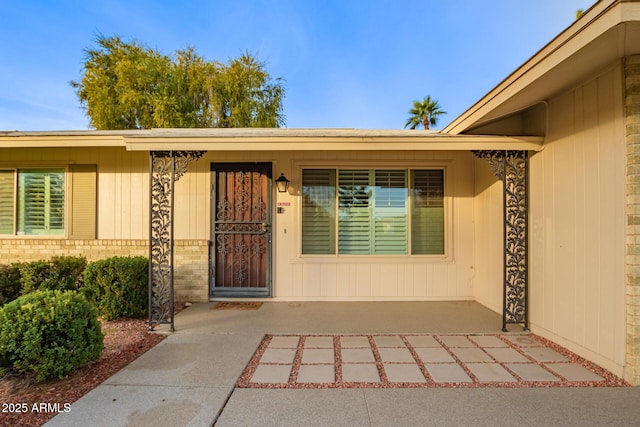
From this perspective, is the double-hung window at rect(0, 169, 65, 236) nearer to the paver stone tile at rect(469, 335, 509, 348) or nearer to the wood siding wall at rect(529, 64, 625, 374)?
the paver stone tile at rect(469, 335, 509, 348)

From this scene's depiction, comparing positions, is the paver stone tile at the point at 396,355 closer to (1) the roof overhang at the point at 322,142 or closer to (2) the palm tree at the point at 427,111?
(1) the roof overhang at the point at 322,142

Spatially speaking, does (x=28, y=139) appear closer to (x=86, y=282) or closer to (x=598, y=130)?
(x=86, y=282)

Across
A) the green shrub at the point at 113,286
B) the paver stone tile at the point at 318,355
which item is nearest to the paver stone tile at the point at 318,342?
the paver stone tile at the point at 318,355

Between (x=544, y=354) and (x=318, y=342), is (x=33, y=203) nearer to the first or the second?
(x=318, y=342)

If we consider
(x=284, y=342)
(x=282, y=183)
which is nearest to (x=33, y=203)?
(x=282, y=183)

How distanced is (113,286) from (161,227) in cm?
99

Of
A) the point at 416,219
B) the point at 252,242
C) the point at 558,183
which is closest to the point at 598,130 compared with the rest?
the point at 558,183

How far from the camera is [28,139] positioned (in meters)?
4.64

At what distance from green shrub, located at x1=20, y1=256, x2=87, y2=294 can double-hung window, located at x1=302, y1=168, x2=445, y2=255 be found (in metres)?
3.17

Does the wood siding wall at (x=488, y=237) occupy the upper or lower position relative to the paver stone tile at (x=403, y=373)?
upper

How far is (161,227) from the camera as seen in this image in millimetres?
3986

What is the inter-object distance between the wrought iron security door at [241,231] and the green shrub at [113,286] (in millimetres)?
1278

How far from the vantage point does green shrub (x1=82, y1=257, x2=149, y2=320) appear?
13.4ft

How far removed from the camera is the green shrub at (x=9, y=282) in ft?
13.3
